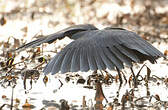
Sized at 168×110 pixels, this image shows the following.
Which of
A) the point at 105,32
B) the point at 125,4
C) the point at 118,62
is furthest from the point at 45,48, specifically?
the point at 125,4

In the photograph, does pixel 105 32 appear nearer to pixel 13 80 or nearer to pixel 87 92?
pixel 87 92

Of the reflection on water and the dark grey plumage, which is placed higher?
the dark grey plumage

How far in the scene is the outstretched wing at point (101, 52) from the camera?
3.10 metres

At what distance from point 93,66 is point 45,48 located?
8.27 feet

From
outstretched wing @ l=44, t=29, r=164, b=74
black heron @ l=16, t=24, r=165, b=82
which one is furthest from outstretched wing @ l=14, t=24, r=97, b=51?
outstretched wing @ l=44, t=29, r=164, b=74

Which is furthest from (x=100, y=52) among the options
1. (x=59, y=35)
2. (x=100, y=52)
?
(x=59, y=35)

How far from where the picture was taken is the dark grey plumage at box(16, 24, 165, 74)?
10.2ft

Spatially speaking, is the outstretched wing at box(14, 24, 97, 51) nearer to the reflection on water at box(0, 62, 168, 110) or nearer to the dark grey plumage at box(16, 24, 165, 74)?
the dark grey plumage at box(16, 24, 165, 74)

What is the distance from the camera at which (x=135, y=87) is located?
3838 millimetres

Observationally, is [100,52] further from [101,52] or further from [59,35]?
[59,35]

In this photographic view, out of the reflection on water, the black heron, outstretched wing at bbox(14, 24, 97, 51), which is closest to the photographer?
the black heron

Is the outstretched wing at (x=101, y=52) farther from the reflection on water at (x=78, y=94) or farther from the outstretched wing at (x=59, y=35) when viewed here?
the reflection on water at (x=78, y=94)

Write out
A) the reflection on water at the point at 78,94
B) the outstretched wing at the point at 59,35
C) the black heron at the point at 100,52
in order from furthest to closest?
the outstretched wing at the point at 59,35, the reflection on water at the point at 78,94, the black heron at the point at 100,52

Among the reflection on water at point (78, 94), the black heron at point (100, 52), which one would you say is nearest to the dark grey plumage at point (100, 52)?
the black heron at point (100, 52)
